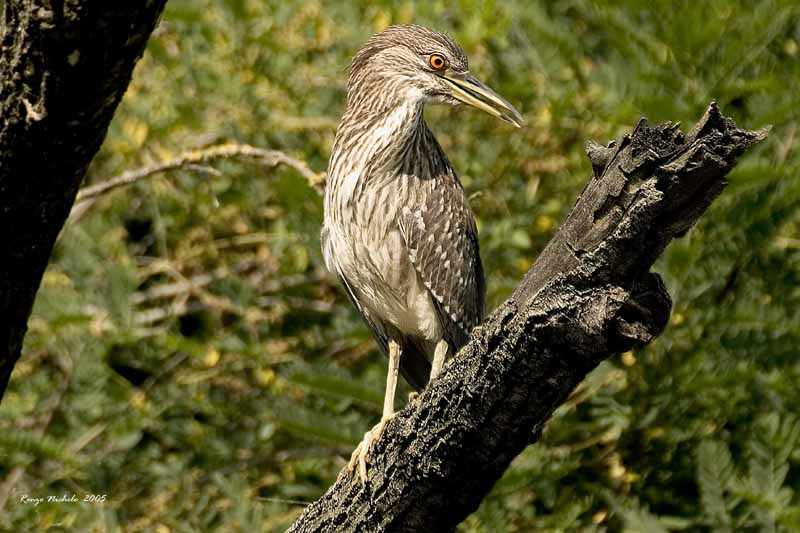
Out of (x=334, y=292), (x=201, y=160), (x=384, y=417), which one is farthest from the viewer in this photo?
(x=334, y=292)

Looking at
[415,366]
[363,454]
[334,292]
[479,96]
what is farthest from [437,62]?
[334,292]

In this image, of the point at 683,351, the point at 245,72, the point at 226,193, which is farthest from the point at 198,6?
the point at 683,351

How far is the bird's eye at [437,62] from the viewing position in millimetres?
4070

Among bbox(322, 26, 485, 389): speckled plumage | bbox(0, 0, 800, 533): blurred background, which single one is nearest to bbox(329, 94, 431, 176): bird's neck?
bbox(322, 26, 485, 389): speckled plumage

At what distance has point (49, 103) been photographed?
2.57m

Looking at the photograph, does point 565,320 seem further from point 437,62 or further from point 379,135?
point 437,62

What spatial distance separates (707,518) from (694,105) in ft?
5.29

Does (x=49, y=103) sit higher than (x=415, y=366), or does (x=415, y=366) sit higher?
(x=49, y=103)

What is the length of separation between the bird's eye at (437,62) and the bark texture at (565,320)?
1.63 metres

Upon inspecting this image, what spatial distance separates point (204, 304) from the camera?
571cm

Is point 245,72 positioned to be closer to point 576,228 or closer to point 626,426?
point 626,426

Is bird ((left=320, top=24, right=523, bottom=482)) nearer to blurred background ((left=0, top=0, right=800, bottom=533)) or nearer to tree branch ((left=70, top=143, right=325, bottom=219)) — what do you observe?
tree branch ((left=70, top=143, right=325, bottom=219))

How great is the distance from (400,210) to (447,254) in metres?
0.26

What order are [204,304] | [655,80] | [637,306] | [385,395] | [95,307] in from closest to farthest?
[637,306] → [385,395] → [655,80] → [95,307] → [204,304]
